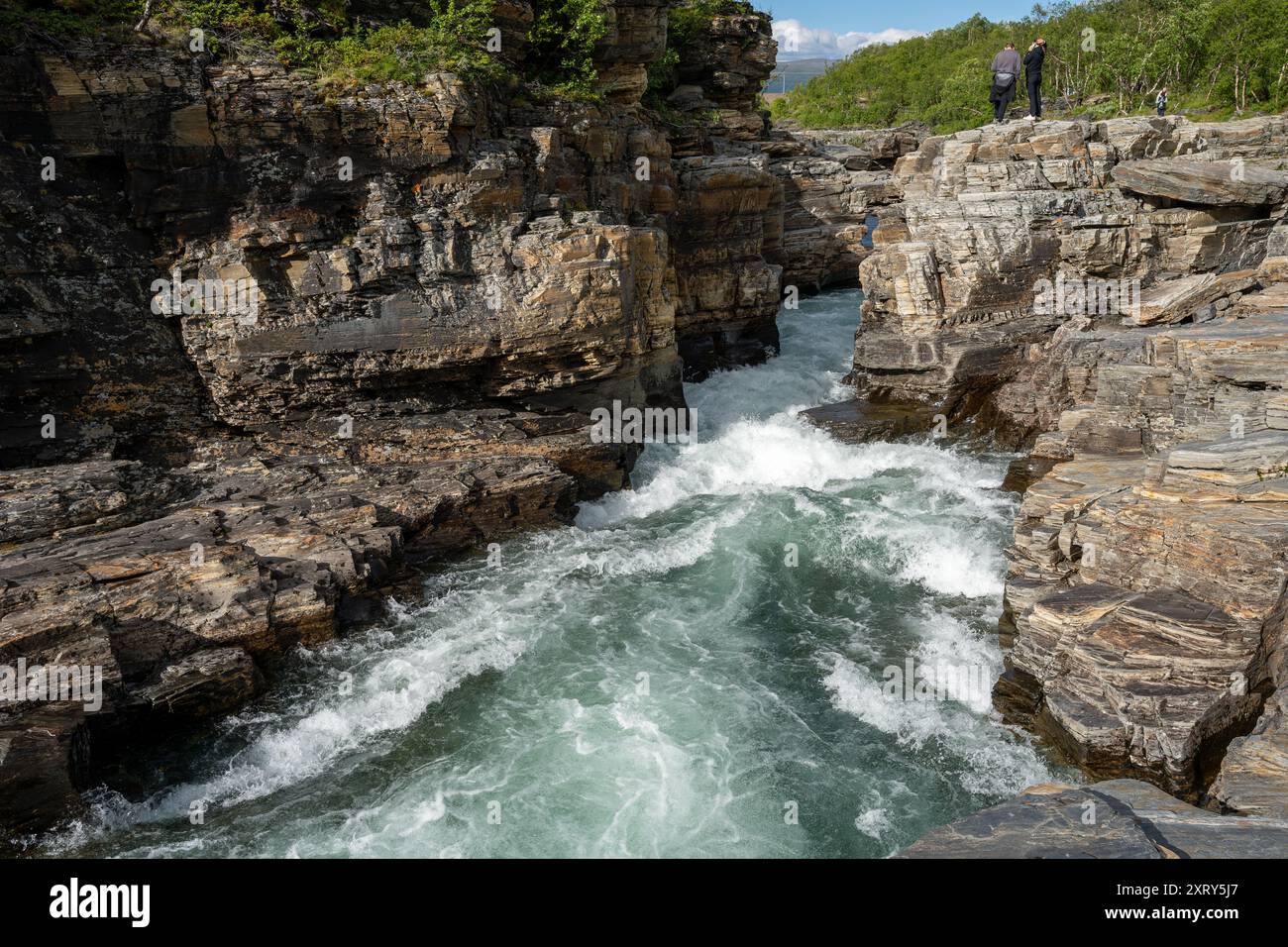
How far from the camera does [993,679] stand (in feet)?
48.2

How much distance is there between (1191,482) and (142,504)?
18902 millimetres

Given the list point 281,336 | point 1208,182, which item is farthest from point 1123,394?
point 281,336

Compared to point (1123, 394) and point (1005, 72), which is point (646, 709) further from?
point (1005, 72)

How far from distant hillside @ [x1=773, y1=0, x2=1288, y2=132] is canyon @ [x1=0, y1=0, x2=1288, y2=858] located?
73.8 feet

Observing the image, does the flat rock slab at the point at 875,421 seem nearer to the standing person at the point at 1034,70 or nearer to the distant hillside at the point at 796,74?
the standing person at the point at 1034,70

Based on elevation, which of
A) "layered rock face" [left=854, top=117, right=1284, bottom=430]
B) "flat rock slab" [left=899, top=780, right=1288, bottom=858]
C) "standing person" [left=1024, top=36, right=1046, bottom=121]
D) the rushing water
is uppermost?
"standing person" [left=1024, top=36, right=1046, bottom=121]

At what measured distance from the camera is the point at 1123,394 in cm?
1869

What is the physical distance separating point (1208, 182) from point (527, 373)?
70.4 feet

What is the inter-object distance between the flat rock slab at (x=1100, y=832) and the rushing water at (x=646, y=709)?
304 centimetres

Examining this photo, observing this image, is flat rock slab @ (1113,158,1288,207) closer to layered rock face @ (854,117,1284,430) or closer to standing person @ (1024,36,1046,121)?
layered rock face @ (854,117,1284,430)

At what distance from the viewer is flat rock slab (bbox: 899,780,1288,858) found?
26.7 ft

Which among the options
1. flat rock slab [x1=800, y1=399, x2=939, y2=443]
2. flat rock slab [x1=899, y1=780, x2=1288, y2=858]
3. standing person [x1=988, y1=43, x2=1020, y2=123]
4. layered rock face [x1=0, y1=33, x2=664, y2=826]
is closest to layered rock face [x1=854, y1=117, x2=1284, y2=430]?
flat rock slab [x1=800, y1=399, x2=939, y2=443]
